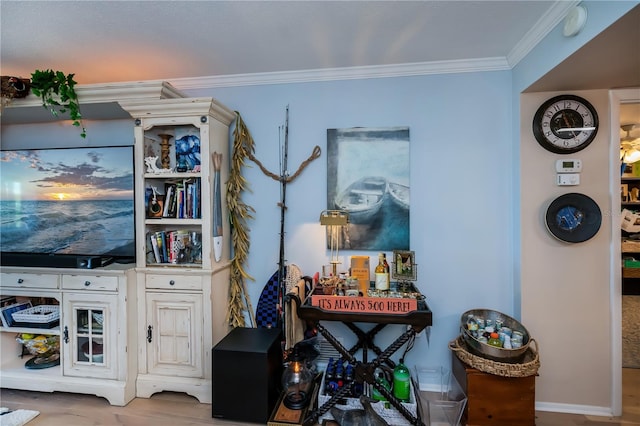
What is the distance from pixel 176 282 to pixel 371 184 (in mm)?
1626

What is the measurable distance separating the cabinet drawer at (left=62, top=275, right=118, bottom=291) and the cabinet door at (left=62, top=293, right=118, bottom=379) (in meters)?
0.05

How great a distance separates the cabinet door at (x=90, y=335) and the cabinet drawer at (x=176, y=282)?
10.1 inches

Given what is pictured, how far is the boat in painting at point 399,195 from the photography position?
231 cm

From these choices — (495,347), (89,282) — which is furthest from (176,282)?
(495,347)

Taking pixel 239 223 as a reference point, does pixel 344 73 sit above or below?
above

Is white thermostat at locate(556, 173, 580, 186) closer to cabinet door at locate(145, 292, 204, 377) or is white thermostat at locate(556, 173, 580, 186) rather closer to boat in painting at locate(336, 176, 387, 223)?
boat in painting at locate(336, 176, 387, 223)

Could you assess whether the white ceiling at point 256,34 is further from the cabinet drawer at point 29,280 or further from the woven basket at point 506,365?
the woven basket at point 506,365

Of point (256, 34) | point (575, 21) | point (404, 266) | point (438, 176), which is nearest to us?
point (575, 21)

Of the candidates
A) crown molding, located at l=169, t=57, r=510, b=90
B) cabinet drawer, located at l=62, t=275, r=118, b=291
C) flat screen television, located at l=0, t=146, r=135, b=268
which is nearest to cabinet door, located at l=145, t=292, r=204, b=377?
cabinet drawer, located at l=62, t=275, r=118, b=291

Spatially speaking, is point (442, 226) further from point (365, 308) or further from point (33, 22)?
point (33, 22)

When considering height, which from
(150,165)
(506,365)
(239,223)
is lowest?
(506,365)

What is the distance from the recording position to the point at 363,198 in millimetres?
2348

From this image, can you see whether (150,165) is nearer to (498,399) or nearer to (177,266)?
(177,266)

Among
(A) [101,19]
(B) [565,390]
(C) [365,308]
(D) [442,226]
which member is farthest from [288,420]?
(A) [101,19]
